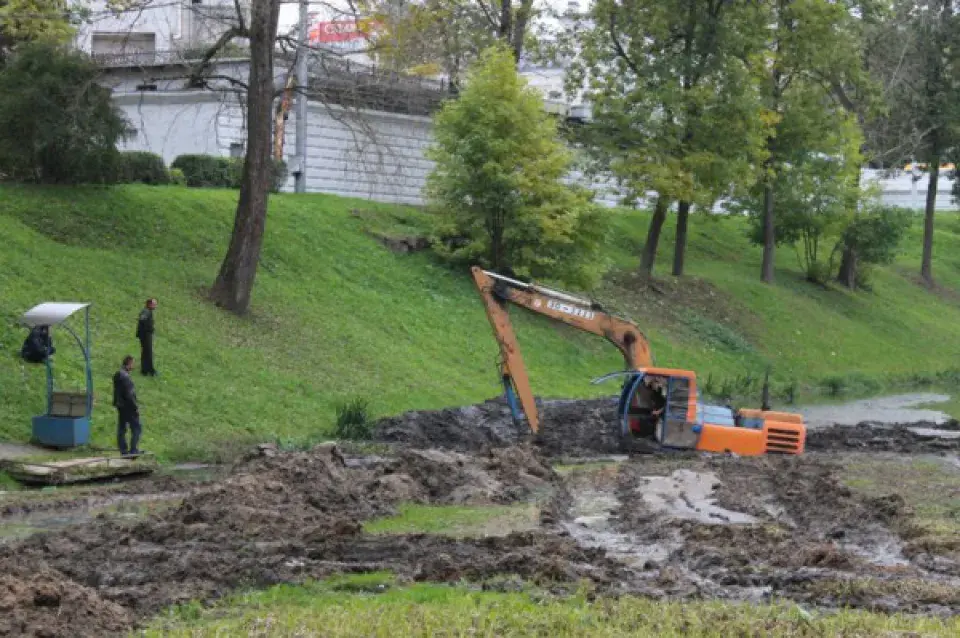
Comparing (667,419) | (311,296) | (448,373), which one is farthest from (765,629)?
(311,296)

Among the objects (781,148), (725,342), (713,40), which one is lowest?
(725,342)

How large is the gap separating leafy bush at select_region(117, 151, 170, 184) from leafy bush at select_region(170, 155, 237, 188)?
93.2 inches

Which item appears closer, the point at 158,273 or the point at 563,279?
the point at 158,273

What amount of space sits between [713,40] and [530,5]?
20.4 ft

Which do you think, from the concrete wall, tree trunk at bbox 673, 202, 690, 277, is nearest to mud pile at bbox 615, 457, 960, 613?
the concrete wall

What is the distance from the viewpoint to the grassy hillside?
86.2ft

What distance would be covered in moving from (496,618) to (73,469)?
1085 cm

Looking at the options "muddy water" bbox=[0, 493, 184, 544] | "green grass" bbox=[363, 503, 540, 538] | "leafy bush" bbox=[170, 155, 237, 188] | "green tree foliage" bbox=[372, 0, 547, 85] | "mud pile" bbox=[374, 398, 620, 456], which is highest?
"green tree foliage" bbox=[372, 0, 547, 85]

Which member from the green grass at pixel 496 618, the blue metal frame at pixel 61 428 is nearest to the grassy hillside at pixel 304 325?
the blue metal frame at pixel 61 428

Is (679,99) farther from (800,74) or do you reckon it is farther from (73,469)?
(73,469)

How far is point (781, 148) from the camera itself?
5525 cm

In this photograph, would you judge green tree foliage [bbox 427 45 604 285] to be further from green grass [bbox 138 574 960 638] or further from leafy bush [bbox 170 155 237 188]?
green grass [bbox 138 574 960 638]

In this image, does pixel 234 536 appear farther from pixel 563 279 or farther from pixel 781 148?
pixel 781 148

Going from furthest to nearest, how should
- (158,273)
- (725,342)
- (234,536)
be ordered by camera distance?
(725,342) < (158,273) < (234,536)
